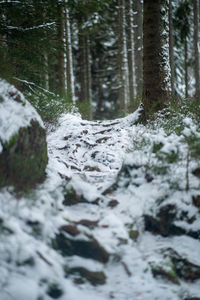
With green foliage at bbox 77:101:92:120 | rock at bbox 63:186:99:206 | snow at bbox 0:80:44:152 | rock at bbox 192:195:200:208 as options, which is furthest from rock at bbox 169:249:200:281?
green foliage at bbox 77:101:92:120

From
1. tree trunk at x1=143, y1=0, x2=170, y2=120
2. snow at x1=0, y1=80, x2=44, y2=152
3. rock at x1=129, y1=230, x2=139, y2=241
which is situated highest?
tree trunk at x1=143, y1=0, x2=170, y2=120

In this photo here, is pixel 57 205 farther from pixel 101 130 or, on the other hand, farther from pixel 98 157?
pixel 101 130

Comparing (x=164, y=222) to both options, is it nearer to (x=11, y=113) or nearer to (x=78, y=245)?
(x=78, y=245)

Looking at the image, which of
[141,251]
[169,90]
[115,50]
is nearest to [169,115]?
[169,90]

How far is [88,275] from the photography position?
2.61 m

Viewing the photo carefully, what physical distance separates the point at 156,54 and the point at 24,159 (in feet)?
13.3

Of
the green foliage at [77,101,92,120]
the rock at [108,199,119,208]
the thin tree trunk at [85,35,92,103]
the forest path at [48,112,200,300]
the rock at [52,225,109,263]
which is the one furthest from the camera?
the thin tree trunk at [85,35,92,103]

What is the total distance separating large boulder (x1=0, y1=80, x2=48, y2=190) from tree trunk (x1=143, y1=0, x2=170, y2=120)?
2.97m

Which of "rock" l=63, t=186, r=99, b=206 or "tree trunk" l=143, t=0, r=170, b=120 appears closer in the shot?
"rock" l=63, t=186, r=99, b=206

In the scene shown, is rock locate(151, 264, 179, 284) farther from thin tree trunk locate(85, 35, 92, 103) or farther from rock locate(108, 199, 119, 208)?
thin tree trunk locate(85, 35, 92, 103)

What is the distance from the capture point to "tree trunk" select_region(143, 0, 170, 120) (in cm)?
590

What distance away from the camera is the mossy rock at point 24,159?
3.06 metres

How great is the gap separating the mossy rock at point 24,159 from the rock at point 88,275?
1016mm

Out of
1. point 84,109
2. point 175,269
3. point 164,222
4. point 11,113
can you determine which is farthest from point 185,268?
point 84,109
